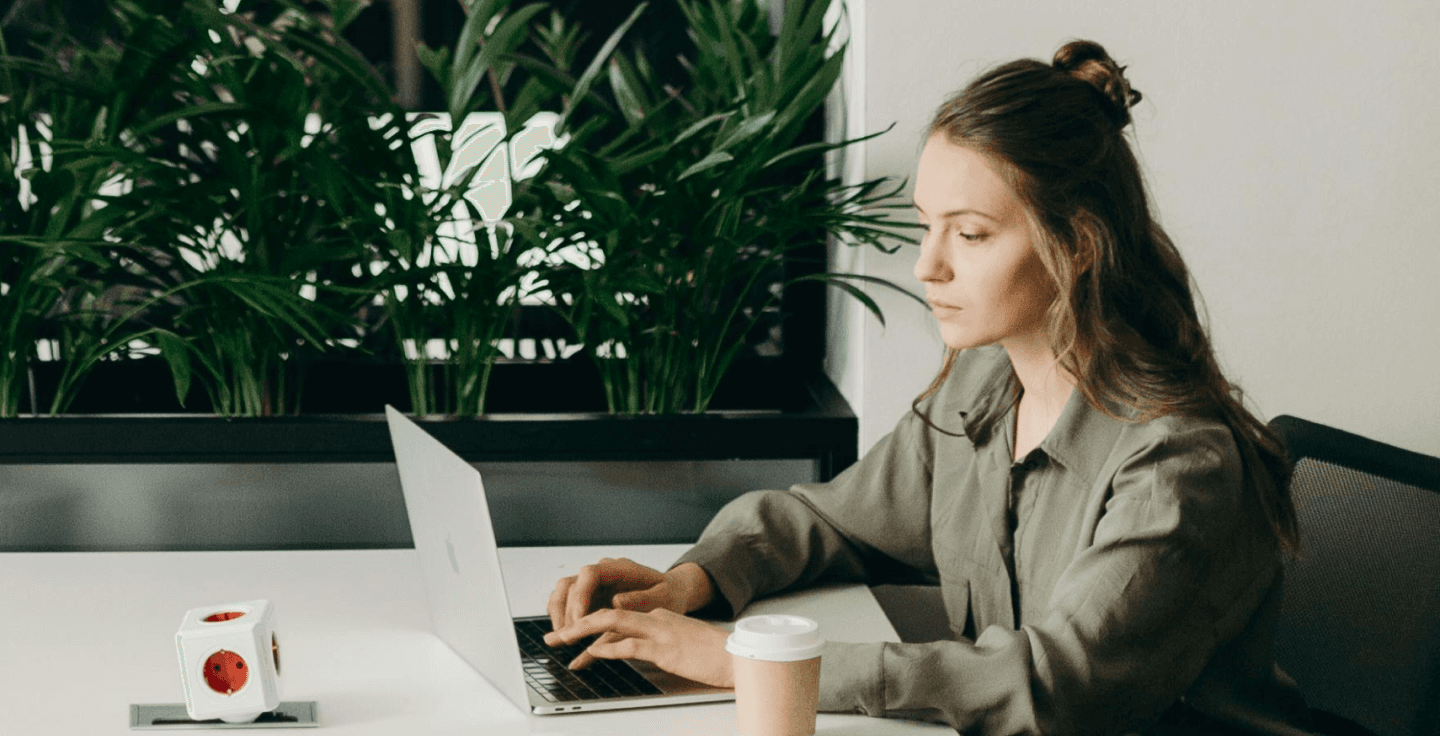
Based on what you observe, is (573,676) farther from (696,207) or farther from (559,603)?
(696,207)

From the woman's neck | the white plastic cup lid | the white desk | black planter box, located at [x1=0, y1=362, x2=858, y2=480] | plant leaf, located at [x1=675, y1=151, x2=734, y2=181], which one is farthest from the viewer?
black planter box, located at [x1=0, y1=362, x2=858, y2=480]

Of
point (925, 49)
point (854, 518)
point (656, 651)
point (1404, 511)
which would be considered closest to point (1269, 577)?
point (1404, 511)

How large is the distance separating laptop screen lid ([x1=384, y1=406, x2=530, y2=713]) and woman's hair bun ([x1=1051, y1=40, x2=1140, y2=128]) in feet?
2.32

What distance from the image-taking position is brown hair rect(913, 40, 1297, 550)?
1194 mm

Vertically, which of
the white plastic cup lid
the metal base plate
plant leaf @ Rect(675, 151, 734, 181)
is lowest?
the metal base plate

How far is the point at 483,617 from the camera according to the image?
1.08 meters

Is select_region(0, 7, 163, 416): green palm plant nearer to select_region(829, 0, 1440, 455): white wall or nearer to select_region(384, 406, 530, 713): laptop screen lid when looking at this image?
select_region(384, 406, 530, 713): laptop screen lid

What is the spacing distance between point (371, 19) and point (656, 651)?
129cm

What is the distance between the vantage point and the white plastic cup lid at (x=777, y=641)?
37.6 inches

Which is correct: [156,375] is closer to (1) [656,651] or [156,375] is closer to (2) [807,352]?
(2) [807,352]

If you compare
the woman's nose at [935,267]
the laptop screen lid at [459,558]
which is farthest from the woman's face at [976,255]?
the laptop screen lid at [459,558]

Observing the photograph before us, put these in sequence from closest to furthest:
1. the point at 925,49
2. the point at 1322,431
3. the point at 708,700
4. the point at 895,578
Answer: the point at 708,700
the point at 1322,431
the point at 895,578
the point at 925,49

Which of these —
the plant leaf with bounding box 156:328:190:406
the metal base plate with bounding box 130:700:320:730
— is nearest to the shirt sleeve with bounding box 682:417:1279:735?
the metal base plate with bounding box 130:700:320:730

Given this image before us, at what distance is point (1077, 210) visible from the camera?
47.6 inches
